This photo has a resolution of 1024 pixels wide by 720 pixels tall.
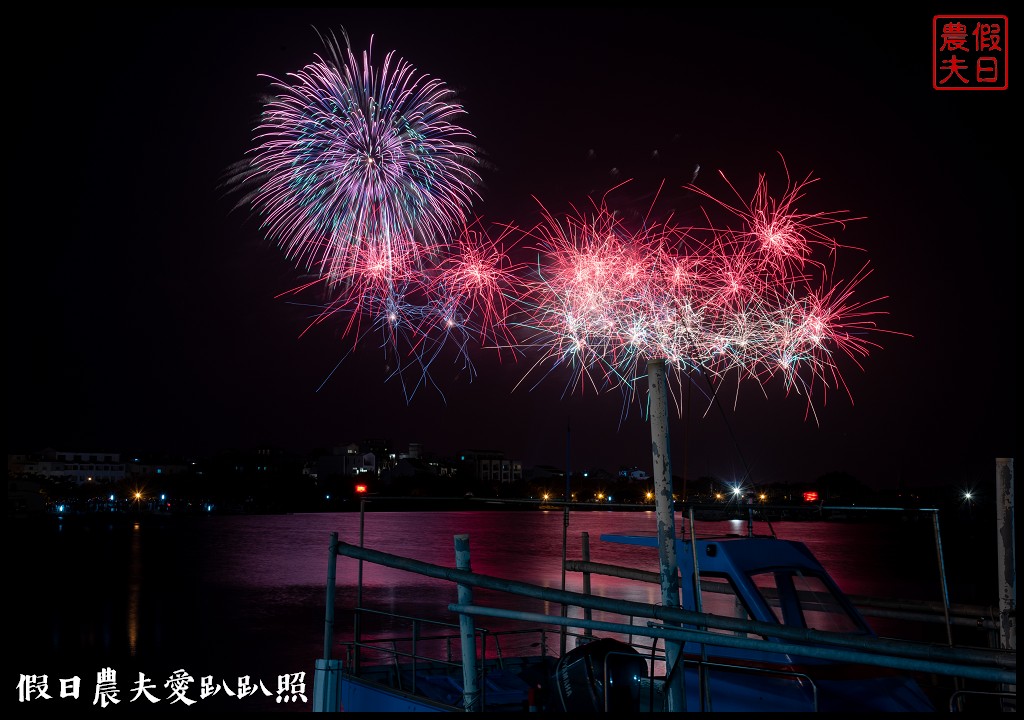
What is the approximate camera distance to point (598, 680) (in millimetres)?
6941

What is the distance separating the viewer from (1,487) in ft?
43.6

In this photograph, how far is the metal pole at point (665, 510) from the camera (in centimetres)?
547

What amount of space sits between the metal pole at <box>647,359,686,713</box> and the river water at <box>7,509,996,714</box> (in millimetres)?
3290

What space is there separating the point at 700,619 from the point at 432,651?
2462 cm

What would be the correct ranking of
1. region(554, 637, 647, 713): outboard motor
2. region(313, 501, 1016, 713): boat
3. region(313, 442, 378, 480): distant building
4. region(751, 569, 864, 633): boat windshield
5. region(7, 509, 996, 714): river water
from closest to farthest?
region(313, 501, 1016, 713): boat < region(554, 637, 647, 713): outboard motor < region(751, 569, 864, 633): boat windshield < region(7, 509, 996, 714): river water < region(313, 442, 378, 480): distant building

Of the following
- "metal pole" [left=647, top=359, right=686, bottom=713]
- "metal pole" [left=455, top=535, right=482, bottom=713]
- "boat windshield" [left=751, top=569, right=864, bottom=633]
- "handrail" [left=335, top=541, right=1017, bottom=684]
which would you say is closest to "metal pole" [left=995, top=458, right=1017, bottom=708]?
"boat windshield" [left=751, top=569, right=864, bottom=633]

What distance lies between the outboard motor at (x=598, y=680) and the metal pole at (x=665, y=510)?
988 millimetres

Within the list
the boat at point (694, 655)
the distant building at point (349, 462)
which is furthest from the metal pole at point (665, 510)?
the distant building at point (349, 462)

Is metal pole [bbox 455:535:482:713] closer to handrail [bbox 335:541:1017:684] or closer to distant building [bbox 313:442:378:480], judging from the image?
handrail [bbox 335:541:1017:684]

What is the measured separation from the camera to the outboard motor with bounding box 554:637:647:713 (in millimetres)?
6895

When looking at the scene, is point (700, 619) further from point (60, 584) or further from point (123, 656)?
point (60, 584)

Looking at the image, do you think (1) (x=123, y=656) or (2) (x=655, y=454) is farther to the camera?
(1) (x=123, y=656)

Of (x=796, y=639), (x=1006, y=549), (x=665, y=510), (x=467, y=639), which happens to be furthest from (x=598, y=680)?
(x=1006, y=549)

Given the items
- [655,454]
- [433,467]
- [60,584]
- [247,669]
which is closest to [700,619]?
[655,454]
